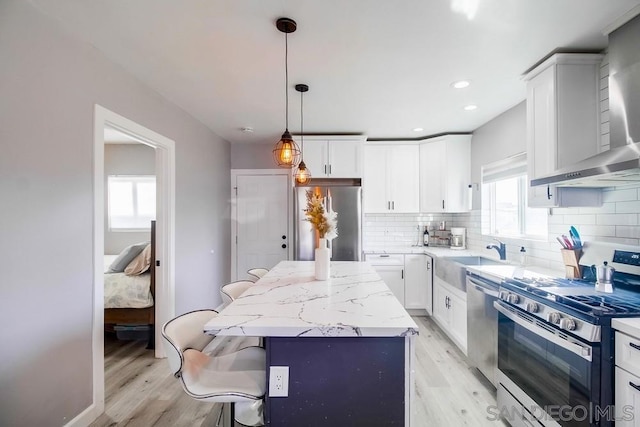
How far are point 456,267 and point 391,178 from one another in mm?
1770

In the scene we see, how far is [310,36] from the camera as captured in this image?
187 centimetres

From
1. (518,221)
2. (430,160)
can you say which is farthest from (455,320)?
(430,160)

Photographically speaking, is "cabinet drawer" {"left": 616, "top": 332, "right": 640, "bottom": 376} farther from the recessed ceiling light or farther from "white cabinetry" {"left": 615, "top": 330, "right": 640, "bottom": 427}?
the recessed ceiling light

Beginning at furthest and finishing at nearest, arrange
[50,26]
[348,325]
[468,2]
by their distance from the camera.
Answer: [50,26]
[468,2]
[348,325]

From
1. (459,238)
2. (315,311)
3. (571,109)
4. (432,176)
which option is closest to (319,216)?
(315,311)

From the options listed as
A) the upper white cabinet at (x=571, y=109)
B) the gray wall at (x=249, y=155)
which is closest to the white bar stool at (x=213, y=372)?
the upper white cabinet at (x=571, y=109)

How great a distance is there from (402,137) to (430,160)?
53cm

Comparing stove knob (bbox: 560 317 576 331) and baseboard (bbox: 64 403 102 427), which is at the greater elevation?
stove knob (bbox: 560 317 576 331)

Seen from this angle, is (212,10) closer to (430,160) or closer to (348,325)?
(348,325)

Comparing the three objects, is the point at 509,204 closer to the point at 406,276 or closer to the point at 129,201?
the point at 406,276

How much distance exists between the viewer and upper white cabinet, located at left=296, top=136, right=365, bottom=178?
412 centimetres

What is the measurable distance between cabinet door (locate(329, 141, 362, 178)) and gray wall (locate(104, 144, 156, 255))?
9.84 feet

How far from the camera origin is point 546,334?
1601mm

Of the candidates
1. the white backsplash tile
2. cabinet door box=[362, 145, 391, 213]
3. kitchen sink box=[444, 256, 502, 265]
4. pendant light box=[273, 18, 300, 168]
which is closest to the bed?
pendant light box=[273, 18, 300, 168]
